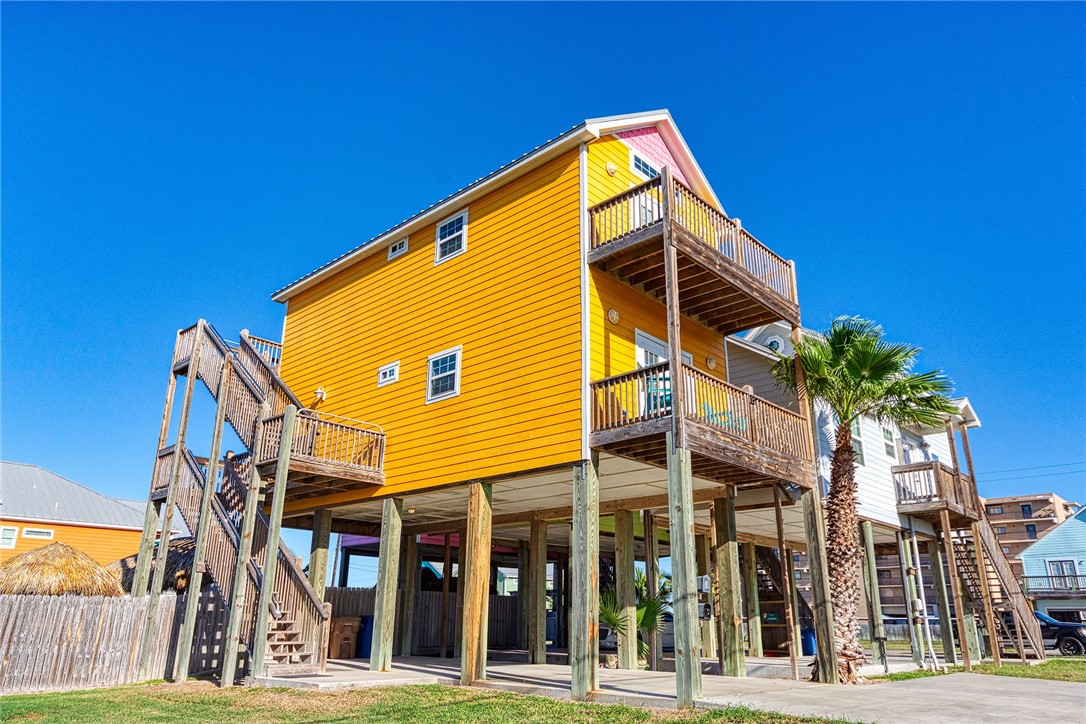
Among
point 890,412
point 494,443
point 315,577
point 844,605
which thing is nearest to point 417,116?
point 494,443

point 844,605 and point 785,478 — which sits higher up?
point 785,478

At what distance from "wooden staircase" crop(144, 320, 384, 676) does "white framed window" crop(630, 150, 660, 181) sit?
339 inches

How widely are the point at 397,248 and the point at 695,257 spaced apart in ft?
28.4

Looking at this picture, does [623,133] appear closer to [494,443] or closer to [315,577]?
[494,443]

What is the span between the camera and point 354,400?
61.1 feet

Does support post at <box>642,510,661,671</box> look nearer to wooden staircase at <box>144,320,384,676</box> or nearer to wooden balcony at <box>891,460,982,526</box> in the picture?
wooden staircase at <box>144,320,384,676</box>

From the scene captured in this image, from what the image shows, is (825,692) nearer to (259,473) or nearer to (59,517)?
(259,473)

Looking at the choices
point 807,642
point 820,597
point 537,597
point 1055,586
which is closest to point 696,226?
point 820,597

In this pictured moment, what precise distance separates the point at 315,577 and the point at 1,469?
27.5 meters

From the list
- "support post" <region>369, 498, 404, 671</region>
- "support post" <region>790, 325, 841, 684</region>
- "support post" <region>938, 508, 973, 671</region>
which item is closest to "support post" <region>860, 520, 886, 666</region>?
"support post" <region>938, 508, 973, 671</region>

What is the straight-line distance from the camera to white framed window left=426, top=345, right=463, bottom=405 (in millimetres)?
15984

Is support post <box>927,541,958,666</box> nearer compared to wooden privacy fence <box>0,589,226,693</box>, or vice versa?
wooden privacy fence <box>0,589,226,693</box>

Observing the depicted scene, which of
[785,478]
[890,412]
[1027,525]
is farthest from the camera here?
[1027,525]

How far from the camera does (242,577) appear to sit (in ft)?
47.0
